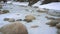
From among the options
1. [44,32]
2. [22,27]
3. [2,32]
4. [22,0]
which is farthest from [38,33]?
[22,0]

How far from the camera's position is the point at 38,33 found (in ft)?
6.41

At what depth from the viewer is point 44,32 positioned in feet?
6.58

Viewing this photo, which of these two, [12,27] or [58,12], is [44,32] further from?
[58,12]

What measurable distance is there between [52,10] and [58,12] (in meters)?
0.22

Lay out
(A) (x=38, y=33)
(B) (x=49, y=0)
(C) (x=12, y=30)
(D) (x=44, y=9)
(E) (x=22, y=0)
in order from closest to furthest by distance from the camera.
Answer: (C) (x=12, y=30) → (A) (x=38, y=33) → (D) (x=44, y=9) → (B) (x=49, y=0) → (E) (x=22, y=0)

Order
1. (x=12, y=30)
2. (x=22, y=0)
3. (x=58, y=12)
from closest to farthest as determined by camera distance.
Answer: (x=12, y=30) < (x=58, y=12) < (x=22, y=0)

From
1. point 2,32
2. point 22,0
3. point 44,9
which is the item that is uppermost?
point 2,32

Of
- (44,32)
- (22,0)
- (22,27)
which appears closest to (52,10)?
(44,32)

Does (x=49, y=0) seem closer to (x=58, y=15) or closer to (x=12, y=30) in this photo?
(x=58, y=15)

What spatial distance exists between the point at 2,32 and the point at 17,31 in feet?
0.66

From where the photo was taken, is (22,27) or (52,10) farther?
(52,10)

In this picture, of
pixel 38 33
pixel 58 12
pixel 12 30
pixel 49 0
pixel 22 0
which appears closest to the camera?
pixel 12 30

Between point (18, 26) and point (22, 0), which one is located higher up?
point (18, 26)

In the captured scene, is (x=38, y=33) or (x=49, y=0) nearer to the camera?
(x=38, y=33)
